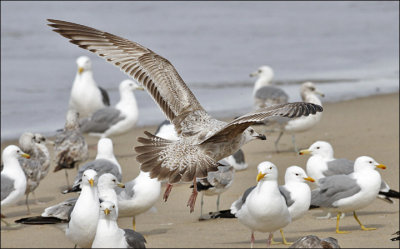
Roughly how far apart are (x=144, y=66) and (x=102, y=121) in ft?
16.4

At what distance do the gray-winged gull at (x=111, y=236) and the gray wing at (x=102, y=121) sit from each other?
5045 millimetres

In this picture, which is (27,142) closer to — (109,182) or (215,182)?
(109,182)

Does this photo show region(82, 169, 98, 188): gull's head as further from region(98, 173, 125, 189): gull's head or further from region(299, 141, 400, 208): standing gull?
region(299, 141, 400, 208): standing gull

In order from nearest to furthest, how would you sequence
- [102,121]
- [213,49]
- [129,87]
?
[102,121]
[129,87]
[213,49]

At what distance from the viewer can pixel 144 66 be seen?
7207mm

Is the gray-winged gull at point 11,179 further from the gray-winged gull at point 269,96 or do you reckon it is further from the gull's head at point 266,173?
the gray-winged gull at point 269,96

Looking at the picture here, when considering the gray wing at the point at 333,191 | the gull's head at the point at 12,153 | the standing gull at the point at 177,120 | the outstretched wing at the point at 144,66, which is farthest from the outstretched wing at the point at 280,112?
the gull's head at the point at 12,153

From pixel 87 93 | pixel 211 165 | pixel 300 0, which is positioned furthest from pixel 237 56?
pixel 211 165

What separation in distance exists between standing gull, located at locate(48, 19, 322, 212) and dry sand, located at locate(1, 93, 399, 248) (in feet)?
5.33

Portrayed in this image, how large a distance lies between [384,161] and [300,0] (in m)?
20.1

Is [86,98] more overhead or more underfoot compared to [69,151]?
more overhead

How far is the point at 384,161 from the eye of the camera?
10.8 meters

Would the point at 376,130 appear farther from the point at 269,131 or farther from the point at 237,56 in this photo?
the point at 237,56

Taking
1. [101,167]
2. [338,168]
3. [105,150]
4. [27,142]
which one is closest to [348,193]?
[338,168]
